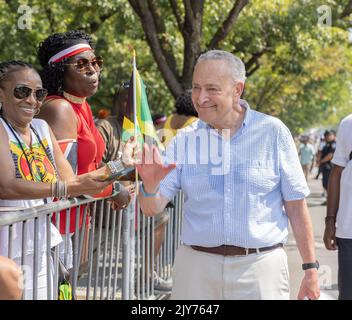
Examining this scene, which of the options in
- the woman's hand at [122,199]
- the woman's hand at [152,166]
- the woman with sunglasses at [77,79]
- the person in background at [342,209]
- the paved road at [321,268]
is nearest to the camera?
the woman's hand at [152,166]

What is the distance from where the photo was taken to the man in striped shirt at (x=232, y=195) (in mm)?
3260

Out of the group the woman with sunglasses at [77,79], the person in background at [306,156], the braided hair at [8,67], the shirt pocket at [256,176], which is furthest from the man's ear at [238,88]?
the person in background at [306,156]

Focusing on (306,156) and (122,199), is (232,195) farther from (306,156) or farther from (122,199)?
(306,156)

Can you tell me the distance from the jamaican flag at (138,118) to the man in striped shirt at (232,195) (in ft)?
0.61

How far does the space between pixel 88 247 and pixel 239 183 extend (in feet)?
5.51

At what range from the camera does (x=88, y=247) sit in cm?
468

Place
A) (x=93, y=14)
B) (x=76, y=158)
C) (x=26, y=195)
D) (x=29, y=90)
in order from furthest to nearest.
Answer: (x=93, y=14)
(x=76, y=158)
(x=29, y=90)
(x=26, y=195)

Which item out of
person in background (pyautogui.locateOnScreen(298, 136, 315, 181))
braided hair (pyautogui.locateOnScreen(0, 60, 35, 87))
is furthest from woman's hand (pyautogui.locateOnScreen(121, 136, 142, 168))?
person in background (pyautogui.locateOnScreen(298, 136, 315, 181))

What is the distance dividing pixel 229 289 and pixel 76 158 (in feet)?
4.78

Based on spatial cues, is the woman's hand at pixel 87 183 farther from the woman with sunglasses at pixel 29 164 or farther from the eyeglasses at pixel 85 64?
the eyeglasses at pixel 85 64

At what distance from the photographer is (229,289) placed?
3.28 metres

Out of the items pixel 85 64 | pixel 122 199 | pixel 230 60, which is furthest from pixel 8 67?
pixel 122 199
